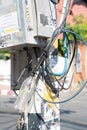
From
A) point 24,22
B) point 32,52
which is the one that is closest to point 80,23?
point 32,52

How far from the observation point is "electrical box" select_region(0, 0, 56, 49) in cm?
418

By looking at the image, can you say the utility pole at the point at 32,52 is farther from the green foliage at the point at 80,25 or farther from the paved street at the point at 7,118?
the green foliage at the point at 80,25

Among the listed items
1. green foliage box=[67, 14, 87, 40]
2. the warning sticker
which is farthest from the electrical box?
green foliage box=[67, 14, 87, 40]

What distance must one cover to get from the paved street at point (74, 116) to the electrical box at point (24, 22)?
5032 mm

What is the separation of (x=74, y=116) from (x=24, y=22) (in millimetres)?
7451

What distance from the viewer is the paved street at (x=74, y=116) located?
9.38m

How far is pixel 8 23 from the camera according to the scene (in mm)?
4297

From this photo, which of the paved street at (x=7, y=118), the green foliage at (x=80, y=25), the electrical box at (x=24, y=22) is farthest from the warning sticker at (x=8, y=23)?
the green foliage at (x=80, y=25)

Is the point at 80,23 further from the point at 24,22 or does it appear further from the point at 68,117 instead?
the point at 24,22

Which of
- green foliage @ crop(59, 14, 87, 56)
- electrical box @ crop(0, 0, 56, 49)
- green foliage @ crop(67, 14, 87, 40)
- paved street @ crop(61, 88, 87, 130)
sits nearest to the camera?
electrical box @ crop(0, 0, 56, 49)

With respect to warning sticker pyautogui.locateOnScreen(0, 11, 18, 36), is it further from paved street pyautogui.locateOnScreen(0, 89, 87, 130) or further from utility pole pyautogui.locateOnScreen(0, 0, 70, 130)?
paved street pyautogui.locateOnScreen(0, 89, 87, 130)

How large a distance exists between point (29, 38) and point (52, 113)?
36.3 inches

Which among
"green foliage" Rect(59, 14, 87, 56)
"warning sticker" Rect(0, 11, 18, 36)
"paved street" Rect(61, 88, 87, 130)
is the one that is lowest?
A: "paved street" Rect(61, 88, 87, 130)

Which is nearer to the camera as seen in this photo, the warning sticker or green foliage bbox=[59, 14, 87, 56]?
the warning sticker
